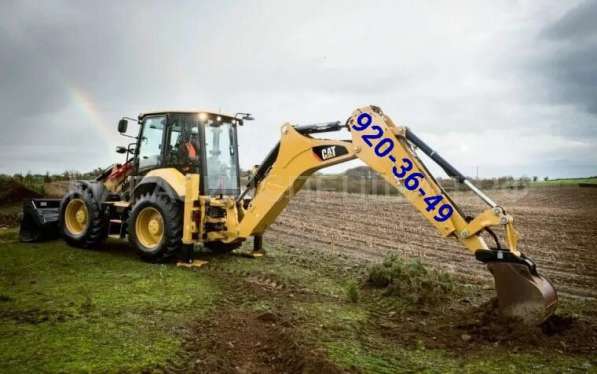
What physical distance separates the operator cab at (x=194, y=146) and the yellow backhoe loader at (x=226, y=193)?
0.06 ft

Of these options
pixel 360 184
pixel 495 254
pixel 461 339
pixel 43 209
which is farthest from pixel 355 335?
Result: pixel 360 184

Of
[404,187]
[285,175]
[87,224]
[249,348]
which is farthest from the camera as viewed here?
[87,224]

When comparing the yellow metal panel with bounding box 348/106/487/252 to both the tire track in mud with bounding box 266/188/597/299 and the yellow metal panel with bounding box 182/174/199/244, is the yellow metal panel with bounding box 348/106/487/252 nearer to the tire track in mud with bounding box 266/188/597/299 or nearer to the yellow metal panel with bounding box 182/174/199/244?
the tire track in mud with bounding box 266/188/597/299

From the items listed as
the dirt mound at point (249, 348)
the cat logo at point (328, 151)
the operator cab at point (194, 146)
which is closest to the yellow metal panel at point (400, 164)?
the cat logo at point (328, 151)

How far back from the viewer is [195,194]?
8.41 metres

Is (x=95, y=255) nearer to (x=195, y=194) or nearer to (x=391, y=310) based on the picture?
(x=195, y=194)

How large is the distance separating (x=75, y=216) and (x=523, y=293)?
9.07 metres

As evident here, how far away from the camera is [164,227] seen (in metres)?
8.48

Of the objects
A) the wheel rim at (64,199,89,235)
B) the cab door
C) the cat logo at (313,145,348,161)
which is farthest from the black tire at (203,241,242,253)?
the cat logo at (313,145,348,161)

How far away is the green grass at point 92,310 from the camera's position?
433 cm

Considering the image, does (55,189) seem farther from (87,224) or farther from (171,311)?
(171,311)

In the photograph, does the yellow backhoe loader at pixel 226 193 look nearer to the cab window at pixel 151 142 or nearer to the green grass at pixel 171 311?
the cab window at pixel 151 142

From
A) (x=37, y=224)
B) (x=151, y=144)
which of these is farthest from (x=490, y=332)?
(x=37, y=224)

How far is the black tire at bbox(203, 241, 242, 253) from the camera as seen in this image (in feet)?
32.1
